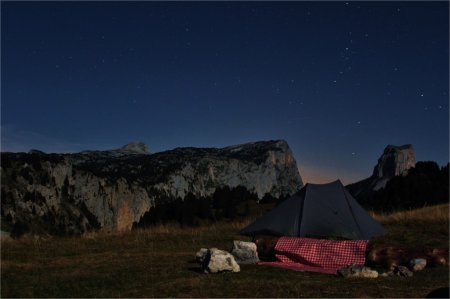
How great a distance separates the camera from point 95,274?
1298cm

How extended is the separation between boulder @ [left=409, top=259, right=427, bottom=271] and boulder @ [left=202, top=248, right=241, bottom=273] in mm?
5269

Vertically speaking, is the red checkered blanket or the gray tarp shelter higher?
the gray tarp shelter

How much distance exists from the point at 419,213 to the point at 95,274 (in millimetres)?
19141

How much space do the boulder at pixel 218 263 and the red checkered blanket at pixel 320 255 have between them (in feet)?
7.16

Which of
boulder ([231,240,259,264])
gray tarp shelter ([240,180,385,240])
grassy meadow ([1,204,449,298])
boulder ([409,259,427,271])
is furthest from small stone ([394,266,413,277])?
gray tarp shelter ([240,180,385,240])

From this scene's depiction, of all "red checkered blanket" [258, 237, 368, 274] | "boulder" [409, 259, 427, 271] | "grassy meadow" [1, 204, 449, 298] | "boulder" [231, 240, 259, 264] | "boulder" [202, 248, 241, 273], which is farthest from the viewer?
"boulder" [231, 240, 259, 264]

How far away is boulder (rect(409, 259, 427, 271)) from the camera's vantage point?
47.1 feet

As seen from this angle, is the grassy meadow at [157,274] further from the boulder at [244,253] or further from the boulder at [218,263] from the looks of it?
the boulder at [244,253]

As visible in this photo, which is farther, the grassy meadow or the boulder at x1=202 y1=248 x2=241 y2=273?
the boulder at x1=202 y1=248 x2=241 y2=273

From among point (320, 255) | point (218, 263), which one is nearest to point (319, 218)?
point (320, 255)

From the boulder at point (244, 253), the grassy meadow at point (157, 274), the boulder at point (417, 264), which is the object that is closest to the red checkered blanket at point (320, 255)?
the boulder at point (244, 253)

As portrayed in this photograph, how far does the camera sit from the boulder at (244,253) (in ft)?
51.7

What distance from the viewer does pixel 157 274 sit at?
12906 mm

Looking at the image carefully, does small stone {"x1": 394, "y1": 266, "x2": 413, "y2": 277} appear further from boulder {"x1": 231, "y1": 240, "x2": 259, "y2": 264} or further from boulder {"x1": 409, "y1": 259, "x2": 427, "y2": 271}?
boulder {"x1": 231, "y1": 240, "x2": 259, "y2": 264}
